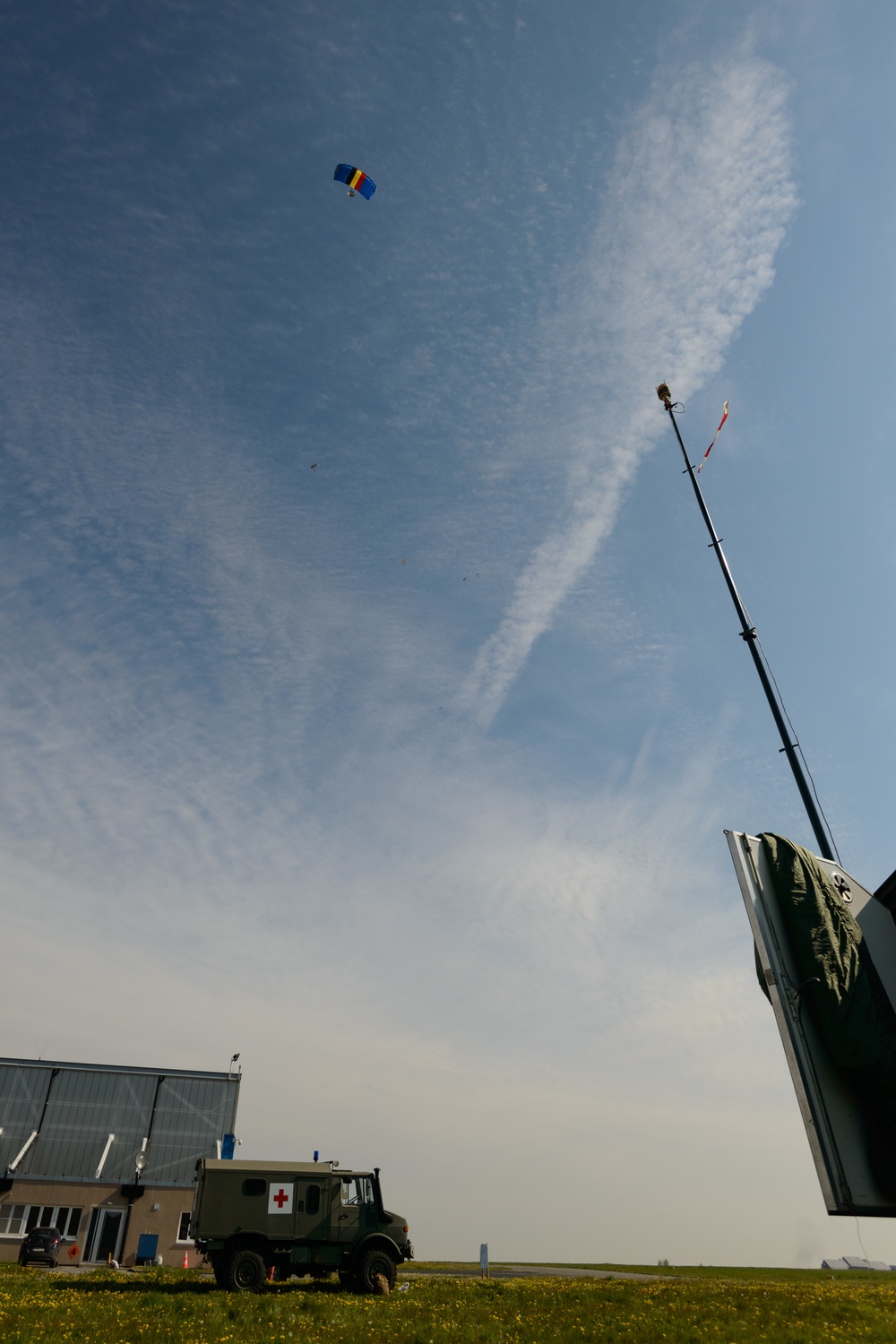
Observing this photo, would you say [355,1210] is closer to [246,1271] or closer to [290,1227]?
[290,1227]

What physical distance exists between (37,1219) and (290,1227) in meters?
19.3

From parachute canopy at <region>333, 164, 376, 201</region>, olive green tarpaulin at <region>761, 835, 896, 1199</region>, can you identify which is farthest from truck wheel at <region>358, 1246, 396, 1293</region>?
parachute canopy at <region>333, 164, 376, 201</region>

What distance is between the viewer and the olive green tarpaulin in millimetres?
4270

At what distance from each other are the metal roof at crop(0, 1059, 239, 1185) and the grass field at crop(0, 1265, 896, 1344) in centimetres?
1370

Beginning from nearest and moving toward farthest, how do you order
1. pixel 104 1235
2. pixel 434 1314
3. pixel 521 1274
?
pixel 434 1314 < pixel 521 1274 < pixel 104 1235

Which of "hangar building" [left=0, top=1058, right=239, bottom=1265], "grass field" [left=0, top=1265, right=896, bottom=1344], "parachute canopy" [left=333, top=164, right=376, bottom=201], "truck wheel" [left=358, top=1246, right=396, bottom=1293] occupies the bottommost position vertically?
"grass field" [left=0, top=1265, right=896, bottom=1344]

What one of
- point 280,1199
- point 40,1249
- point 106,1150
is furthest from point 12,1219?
point 280,1199

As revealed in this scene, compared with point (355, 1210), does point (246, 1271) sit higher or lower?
lower

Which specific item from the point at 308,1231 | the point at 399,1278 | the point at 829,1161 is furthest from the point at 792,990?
the point at 399,1278

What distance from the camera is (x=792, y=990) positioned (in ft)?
14.7

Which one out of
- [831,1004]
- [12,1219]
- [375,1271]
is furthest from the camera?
[12,1219]

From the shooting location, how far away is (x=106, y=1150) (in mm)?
33562

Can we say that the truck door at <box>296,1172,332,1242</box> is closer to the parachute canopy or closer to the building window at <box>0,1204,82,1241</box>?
the building window at <box>0,1204,82,1241</box>

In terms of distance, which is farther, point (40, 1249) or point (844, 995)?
point (40, 1249)
